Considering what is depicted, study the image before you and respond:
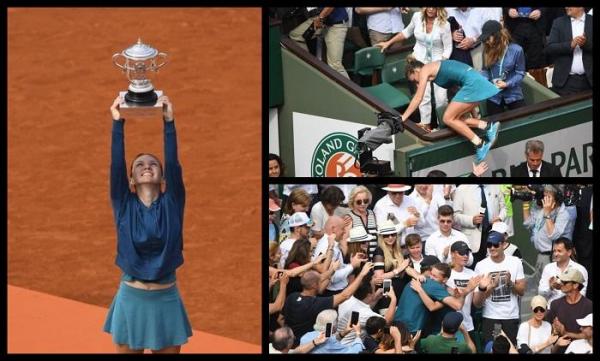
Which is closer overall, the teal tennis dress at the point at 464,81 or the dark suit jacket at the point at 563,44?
the teal tennis dress at the point at 464,81

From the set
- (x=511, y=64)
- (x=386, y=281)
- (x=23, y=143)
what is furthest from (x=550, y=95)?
(x=23, y=143)

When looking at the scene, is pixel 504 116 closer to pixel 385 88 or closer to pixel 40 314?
pixel 385 88

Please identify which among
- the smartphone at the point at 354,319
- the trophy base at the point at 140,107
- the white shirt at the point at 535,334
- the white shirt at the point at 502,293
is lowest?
the white shirt at the point at 535,334

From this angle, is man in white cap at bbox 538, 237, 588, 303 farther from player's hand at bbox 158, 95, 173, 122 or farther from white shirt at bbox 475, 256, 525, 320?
Result: player's hand at bbox 158, 95, 173, 122

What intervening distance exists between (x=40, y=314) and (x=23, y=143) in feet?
6.97

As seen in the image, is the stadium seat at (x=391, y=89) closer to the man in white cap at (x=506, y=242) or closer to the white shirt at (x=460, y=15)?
the white shirt at (x=460, y=15)

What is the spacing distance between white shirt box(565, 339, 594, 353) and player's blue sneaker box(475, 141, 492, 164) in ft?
4.70

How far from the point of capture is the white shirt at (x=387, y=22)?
59.4 ft

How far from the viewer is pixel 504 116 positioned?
1814cm

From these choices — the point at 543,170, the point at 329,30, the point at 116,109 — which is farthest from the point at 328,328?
the point at 116,109

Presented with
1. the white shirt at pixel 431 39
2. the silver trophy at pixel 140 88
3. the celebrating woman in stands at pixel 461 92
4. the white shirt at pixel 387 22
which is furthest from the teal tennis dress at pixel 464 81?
the silver trophy at pixel 140 88

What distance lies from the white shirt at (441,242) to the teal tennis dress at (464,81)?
0.93m

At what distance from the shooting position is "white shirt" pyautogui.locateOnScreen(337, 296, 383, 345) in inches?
701

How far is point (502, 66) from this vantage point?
18141 mm
